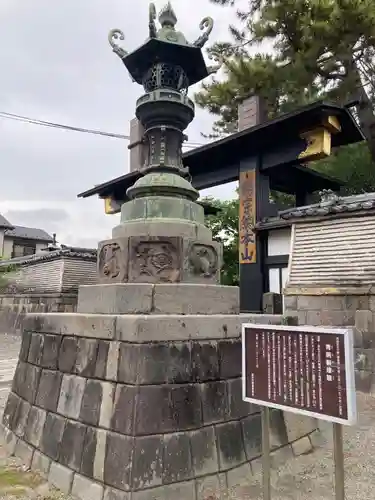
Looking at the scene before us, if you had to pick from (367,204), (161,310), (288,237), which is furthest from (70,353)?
(288,237)

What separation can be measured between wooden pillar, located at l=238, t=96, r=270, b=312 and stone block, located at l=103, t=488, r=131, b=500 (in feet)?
22.8

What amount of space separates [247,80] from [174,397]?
9116 mm

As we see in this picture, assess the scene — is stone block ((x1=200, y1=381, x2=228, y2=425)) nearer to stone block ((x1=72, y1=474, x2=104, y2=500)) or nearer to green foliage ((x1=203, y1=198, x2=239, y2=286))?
stone block ((x1=72, y1=474, x2=104, y2=500))

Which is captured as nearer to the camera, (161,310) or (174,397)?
(174,397)

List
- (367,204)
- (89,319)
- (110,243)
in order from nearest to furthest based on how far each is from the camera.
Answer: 1. (89,319)
2. (110,243)
3. (367,204)

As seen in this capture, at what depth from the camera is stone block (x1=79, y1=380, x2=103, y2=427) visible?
3156 mm

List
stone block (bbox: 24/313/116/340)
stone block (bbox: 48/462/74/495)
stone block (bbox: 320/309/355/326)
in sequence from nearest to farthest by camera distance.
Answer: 1. stone block (bbox: 48/462/74/495)
2. stone block (bbox: 24/313/116/340)
3. stone block (bbox: 320/309/355/326)

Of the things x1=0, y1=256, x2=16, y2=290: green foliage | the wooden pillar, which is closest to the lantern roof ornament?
the wooden pillar

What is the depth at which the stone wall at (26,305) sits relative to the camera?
14.0 meters

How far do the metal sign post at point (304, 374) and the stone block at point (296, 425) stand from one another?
1406 millimetres

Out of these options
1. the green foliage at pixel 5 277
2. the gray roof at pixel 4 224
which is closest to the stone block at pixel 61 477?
the green foliage at pixel 5 277

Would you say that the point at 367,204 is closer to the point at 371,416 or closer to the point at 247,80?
the point at 371,416

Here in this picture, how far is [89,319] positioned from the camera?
350cm

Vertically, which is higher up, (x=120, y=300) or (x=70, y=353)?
(x=120, y=300)
